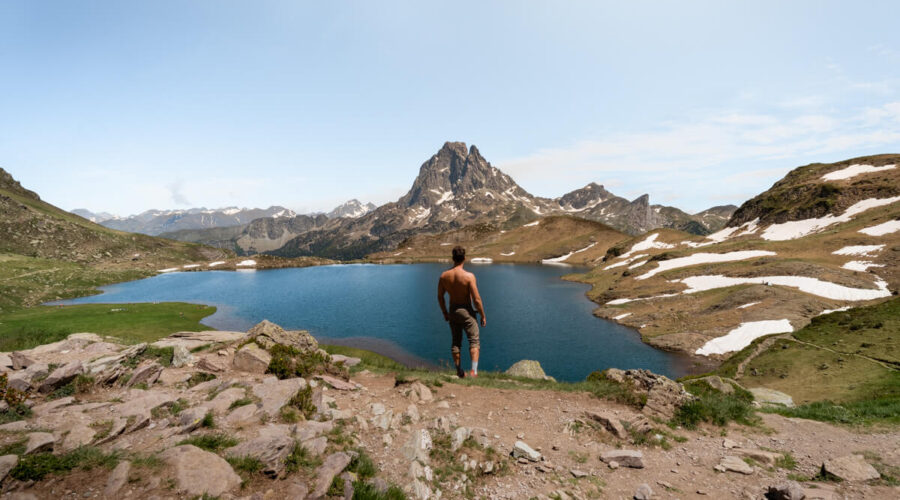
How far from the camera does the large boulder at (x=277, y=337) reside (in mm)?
16906

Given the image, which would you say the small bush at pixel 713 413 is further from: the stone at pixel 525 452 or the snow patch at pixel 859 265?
the snow patch at pixel 859 265

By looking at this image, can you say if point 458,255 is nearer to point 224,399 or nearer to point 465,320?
point 465,320

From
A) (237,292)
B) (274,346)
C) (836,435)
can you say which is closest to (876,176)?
(836,435)

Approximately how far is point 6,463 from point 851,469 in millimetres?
17801

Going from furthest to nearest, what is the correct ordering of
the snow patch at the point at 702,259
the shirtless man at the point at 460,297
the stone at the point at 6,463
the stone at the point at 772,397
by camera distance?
the snow patch at the point at 702,259
the stone at the point at 772,397
the shirtless man at the point at 460,297
the stone at the point at 6,463

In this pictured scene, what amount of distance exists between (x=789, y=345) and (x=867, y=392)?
12.5 metres

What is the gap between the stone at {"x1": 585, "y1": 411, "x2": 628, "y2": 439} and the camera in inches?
436

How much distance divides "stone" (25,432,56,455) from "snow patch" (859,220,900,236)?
108 m

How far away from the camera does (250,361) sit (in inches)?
577

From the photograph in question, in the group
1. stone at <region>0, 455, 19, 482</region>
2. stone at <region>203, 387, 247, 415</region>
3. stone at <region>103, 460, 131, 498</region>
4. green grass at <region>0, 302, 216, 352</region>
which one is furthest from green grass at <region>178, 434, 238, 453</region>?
green grass at <region>0, 302, 216, 352</region>

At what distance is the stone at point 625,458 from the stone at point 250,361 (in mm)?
13413

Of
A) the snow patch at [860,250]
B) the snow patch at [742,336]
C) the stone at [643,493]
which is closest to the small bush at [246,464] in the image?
the stone at [643,493]

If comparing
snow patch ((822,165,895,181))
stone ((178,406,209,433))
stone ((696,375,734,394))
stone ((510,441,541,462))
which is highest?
snow patch ((822,165,895,181))

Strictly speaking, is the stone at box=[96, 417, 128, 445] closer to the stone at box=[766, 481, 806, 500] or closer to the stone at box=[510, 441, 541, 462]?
the stone at box=[510, 441, 541, 462]
